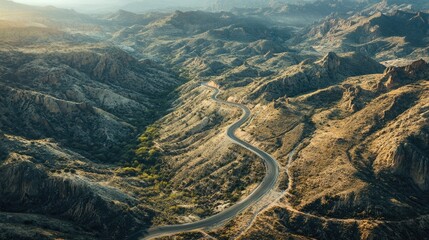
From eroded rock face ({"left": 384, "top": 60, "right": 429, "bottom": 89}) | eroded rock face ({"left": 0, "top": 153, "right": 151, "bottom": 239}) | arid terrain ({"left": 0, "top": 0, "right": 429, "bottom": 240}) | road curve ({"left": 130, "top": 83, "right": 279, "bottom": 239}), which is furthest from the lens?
eroded rock face ({"left": 384, "top": 60, "right": 429, "bottom": 89})

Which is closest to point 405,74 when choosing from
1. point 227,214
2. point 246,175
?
point 246,175

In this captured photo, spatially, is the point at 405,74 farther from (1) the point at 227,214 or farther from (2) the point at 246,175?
(1) the point at 227,214

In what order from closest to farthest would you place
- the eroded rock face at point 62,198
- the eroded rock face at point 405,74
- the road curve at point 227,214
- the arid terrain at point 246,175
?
the arid terrain at point 246,175 < the road curve at point 227,214 < the eroded rock face at point 62,198 < the eroded rock face at point 405,74

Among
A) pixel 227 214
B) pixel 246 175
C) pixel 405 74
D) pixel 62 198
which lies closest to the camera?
pixel 227 214

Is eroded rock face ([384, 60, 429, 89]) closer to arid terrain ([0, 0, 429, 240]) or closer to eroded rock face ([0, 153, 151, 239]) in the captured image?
arid terrain ([0, 0, 429, 240])

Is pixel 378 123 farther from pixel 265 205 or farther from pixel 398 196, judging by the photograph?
pixel 265 205

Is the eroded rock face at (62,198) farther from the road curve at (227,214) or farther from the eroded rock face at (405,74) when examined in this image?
the eroded rock face at (405,74)

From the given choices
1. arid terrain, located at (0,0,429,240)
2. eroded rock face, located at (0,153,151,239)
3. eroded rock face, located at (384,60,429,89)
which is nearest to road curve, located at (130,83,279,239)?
arid terrain, located at (0,0,429,240)

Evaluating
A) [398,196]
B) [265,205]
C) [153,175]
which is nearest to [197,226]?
[265,205]

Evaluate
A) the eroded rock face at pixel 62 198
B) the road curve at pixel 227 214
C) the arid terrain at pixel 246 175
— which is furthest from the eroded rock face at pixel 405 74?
the eroded rock face at pixel 62 198

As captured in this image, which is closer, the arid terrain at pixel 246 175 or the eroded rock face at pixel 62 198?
the arid terrain at pixel 246 175

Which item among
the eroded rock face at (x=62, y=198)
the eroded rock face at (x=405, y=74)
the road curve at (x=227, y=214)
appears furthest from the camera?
the eroded rock face at (x=405, y=74)

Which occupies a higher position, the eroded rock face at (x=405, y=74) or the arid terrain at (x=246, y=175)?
the eroded rock face at (x=405, y=74)
